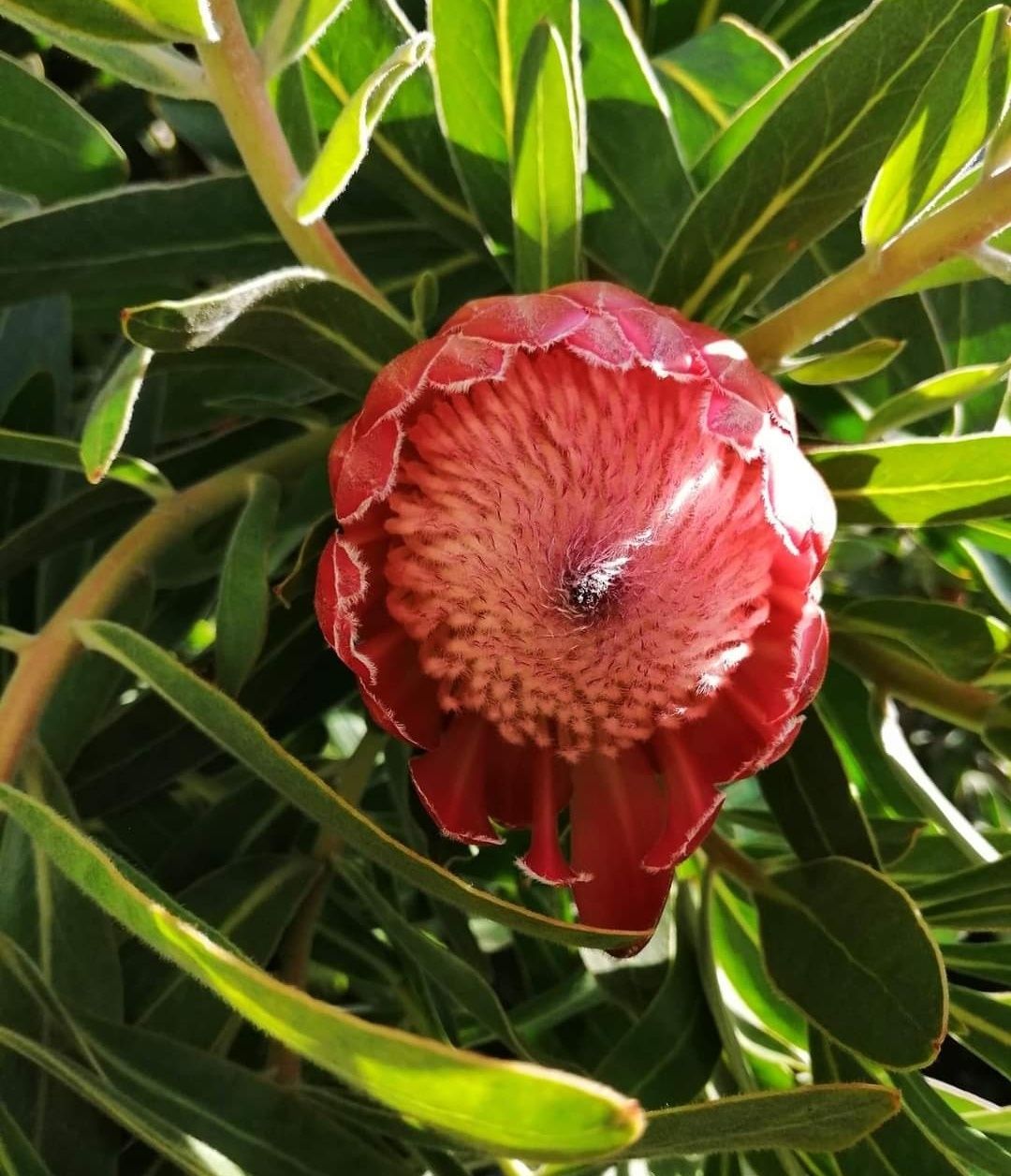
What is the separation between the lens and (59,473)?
4.30 feet

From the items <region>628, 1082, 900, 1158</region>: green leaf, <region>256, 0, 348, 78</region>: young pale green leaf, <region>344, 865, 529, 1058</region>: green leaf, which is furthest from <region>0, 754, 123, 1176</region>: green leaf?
<region>256, 0, 348, 78</region>: young pale green leaf

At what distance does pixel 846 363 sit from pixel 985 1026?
609mm

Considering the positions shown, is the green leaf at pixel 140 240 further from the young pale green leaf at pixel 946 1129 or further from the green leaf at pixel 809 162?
the young pale green leaf at pixel 946 1129

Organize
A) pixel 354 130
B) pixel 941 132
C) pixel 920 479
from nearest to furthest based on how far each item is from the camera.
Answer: pixel 354 130
pixel 941 132
pixel 920 479

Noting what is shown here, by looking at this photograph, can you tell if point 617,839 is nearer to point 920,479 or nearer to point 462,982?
point 462,982

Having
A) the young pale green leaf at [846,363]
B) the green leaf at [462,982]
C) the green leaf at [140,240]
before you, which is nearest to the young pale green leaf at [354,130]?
the green leaf at [140,240]

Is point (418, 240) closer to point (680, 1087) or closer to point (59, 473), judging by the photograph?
point (59, 473)

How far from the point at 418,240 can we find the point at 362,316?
33 cm

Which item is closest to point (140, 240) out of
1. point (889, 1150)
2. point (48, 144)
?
point (48, 144)

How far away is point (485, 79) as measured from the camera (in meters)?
1.02

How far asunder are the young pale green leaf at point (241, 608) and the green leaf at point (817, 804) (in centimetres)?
48

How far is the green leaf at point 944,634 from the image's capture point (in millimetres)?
1072

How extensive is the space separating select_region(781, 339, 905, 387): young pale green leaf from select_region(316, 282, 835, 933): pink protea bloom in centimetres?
19

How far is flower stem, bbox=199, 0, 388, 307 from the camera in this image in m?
0.86
